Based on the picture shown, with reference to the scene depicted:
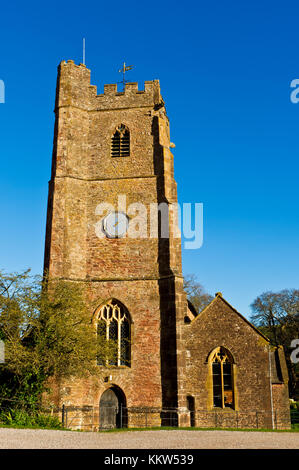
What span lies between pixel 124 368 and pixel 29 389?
4500mm

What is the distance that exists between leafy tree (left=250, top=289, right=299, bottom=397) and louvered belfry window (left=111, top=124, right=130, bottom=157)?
2921 cm

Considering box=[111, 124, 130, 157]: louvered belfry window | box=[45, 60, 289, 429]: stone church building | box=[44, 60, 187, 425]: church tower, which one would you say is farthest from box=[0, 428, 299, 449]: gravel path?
box=[111, 124, 130, 157]: louvered belfry window

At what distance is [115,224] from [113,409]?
8.71 m

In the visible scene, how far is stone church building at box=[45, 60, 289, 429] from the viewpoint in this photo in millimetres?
21109

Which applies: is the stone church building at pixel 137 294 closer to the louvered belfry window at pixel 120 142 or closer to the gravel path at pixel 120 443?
the louvered belfry window at pixel 120 142

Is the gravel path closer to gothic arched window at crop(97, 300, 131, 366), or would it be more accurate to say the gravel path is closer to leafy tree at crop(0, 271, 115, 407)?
leafy tree at crop(0, 271, 115, 407)

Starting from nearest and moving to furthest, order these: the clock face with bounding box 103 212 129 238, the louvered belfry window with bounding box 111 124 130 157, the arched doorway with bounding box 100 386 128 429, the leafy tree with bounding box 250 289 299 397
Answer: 1. the arched doorway with bounding box 100 386 128 429
2. the clock face with bounding box 103 212 129 238
3. the louvered belfry window with bounding box 111 124 130 157
4. the leafy tree with bounding box 250 289 299 397

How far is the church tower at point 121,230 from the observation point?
2142 cm

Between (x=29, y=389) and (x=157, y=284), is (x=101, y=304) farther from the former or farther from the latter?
(x=29, y=389)

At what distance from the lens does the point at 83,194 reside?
24250 millimetres

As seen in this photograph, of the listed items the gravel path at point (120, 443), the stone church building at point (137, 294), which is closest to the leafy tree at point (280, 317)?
the stone church building at point (137, 294)

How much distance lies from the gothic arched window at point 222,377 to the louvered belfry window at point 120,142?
36.5ft

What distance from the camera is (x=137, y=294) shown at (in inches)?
888

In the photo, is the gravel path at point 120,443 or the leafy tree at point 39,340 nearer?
the gravel path at point 120,443
